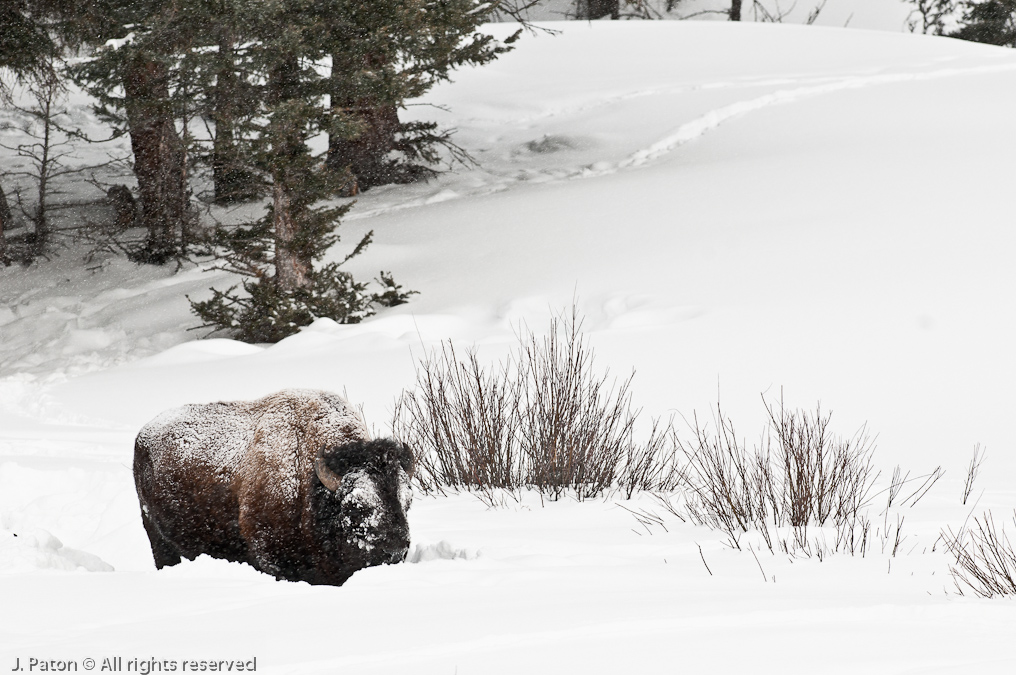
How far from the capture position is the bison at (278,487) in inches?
120

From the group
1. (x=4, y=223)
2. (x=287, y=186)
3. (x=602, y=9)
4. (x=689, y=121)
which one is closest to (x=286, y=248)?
(x=287, y=186)

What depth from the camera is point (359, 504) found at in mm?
3039

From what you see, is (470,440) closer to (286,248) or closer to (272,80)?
(286,248)

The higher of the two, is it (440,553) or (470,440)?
(440,553)

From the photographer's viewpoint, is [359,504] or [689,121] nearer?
[359,504]

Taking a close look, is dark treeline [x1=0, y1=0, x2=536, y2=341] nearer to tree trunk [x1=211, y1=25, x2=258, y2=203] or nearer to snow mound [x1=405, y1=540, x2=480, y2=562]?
tree trunk [x1=211, y1=25, x2=258, y2=203]

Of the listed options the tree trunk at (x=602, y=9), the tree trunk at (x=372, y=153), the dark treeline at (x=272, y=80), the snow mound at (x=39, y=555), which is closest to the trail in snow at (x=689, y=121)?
the tree trunk at (x=372, y=153)

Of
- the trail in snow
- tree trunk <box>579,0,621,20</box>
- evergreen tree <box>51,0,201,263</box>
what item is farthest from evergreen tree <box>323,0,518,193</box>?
tree trunk <box>579,0,621,20</box>

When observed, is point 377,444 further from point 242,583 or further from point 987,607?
point 987,607

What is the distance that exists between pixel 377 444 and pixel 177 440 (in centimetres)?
84

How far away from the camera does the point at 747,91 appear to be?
16438 millimetres

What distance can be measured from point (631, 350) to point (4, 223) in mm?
13042

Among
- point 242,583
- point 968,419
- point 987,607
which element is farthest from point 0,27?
point 987,607

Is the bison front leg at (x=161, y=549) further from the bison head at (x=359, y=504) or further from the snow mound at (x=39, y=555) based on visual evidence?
the bison head at (x=359, y=504)
